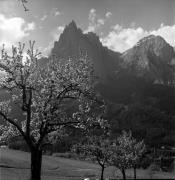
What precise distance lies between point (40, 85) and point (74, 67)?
4088mm

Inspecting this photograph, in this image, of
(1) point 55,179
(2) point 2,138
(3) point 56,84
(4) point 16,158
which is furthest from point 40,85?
(4) point 16,158

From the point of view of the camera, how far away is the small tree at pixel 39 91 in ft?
115

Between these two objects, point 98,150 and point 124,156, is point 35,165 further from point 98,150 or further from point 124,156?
point 124,156

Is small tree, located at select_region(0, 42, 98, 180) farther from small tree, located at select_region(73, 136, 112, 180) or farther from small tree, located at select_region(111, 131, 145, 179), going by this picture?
small tree, located at select_region(111, 131, 145, 179)

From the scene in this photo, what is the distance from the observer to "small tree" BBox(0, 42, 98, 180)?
35.2 metres

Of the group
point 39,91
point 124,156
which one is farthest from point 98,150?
point 39,91

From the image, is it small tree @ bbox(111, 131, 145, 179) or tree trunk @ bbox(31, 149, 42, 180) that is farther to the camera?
small tree @ bbox(111, 131, 145, 179)

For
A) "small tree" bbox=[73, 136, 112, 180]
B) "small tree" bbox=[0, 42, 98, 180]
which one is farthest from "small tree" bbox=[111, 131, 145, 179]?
"small tree" bbox=[0, 42, 98, 180]

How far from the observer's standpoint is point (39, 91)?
119 ft

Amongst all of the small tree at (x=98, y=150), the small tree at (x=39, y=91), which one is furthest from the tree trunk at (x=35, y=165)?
the small tree at (x=98, y=150)

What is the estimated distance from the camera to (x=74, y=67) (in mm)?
37938

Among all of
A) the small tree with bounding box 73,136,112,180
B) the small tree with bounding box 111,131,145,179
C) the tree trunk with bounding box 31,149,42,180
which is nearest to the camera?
the tree trunk with bounding box 31,149,42,180

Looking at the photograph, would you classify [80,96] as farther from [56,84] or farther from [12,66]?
[12,66]

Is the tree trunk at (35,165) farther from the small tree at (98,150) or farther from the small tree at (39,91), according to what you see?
the small tree at (98,150)
